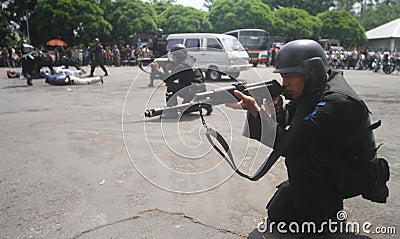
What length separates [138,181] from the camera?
12.8ft

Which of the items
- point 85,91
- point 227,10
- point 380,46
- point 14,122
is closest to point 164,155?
point 14,122

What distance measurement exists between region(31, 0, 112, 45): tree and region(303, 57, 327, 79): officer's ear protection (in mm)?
30735

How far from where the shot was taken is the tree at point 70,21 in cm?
2967

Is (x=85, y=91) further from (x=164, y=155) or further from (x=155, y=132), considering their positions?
(x=164, y=155)

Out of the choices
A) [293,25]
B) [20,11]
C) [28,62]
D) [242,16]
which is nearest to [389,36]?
[293,25]

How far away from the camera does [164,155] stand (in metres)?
4.77

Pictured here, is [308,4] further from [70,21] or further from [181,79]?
[181,79]

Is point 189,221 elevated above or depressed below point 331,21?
below

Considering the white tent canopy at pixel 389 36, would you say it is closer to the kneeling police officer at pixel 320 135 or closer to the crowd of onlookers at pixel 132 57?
the crowd of onlookers at pixel 132 57

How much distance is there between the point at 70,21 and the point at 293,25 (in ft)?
76.5

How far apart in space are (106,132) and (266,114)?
13.7 ft
